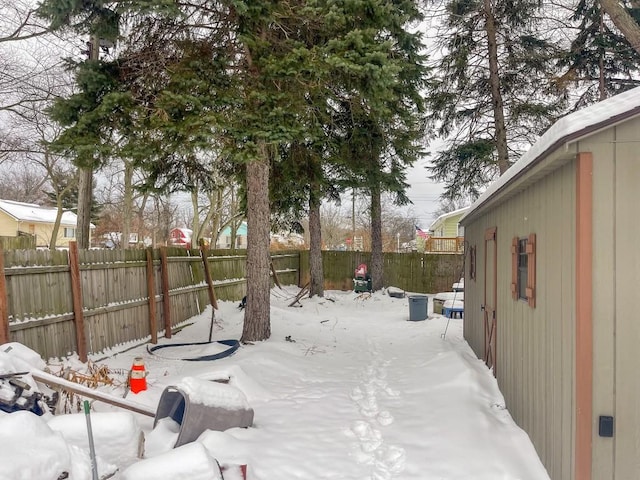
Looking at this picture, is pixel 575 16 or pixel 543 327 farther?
pixel 575 16

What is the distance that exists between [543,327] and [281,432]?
98.6 inches

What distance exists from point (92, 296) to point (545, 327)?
18.5 feet

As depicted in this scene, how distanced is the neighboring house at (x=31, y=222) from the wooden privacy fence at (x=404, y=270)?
20.4 meters

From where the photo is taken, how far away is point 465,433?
14.2 feet

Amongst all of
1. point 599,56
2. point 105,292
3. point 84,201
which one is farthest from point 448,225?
point 105,292

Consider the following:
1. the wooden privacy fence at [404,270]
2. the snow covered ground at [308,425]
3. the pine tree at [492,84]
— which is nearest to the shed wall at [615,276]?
the snow covered ground at [308,425]

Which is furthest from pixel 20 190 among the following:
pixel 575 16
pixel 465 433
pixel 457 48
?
pixel 465 433

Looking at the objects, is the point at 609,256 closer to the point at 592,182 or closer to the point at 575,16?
the point at 592,182

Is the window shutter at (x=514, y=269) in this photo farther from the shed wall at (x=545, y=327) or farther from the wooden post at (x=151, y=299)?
the wooden post at (x=151, y=299)

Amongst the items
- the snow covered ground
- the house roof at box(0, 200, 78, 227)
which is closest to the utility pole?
the snow covered ground

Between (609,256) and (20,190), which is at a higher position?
(20,190)

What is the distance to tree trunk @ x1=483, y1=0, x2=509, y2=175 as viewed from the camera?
13695 millimetres

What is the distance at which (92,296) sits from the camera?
257 inches

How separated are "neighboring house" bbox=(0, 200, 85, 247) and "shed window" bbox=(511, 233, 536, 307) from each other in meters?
32.3
